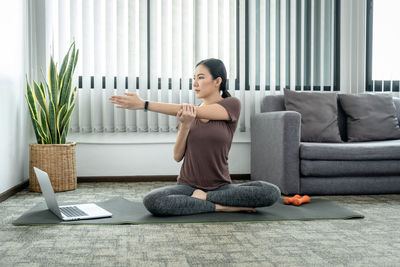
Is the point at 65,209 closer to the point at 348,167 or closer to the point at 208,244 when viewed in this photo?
the point at 208,244

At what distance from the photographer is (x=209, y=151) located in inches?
94.2

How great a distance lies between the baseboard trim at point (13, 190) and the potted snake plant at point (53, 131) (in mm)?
87

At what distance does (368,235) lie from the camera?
6.55ft

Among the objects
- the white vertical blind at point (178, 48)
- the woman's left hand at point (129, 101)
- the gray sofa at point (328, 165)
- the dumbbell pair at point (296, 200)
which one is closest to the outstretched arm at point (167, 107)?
the woman's left hand at point (129, 101)

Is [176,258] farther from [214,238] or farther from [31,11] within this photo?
[31,11]

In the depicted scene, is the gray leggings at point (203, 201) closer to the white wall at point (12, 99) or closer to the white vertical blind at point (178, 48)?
the white wall at point (12, 99)

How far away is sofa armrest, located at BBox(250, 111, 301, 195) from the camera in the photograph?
3.06 meters

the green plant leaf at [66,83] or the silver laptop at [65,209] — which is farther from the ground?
the green plant leaf at [66,83]

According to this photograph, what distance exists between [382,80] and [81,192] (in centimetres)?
299

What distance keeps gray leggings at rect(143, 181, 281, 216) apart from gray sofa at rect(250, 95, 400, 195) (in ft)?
2.44

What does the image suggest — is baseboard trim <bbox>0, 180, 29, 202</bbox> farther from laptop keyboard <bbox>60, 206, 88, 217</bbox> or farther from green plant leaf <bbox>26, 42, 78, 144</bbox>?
laptop keyboard <bbox>60, 206, 88, 217</bbox>

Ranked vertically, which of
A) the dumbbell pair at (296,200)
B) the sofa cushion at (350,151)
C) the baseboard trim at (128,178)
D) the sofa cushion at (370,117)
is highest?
the sofa cushion at (370,117)

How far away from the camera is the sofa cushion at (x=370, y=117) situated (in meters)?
3.55

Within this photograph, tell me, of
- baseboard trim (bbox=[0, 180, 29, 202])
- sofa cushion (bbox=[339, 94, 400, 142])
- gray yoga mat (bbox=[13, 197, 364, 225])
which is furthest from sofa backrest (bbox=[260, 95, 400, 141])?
baseboard trim (bbox=[0, 180, 29, 202])
